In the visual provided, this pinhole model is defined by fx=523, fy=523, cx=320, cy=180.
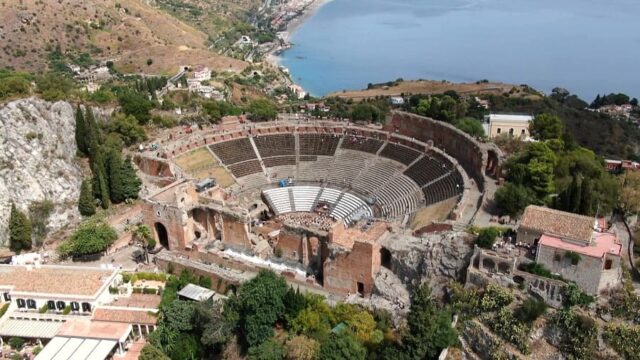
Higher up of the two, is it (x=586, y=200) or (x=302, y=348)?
(x=586, y=200)

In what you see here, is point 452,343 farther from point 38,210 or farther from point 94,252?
point 38,210

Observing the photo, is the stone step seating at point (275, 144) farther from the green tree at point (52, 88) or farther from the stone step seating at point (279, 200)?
the green tree at point (52, 88)

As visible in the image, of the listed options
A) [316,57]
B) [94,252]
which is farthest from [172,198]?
[316,57]

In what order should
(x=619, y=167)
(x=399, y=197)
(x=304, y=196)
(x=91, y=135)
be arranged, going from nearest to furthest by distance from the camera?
(x=399, y=197) < (x=91, y=135) < (x=619, y=167) < (x=304, y=196)

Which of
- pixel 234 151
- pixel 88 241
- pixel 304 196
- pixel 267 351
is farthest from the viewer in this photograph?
pixel 234 151

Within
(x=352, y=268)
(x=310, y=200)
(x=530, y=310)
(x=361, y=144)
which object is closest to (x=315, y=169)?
(x=310, y=200)

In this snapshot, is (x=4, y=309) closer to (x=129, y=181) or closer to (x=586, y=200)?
(x=129, y=181)

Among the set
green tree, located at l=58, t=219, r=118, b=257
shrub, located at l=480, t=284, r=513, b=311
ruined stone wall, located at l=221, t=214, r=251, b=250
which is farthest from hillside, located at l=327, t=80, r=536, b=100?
shrub, located at l=480, t=284, r=513, b=311
